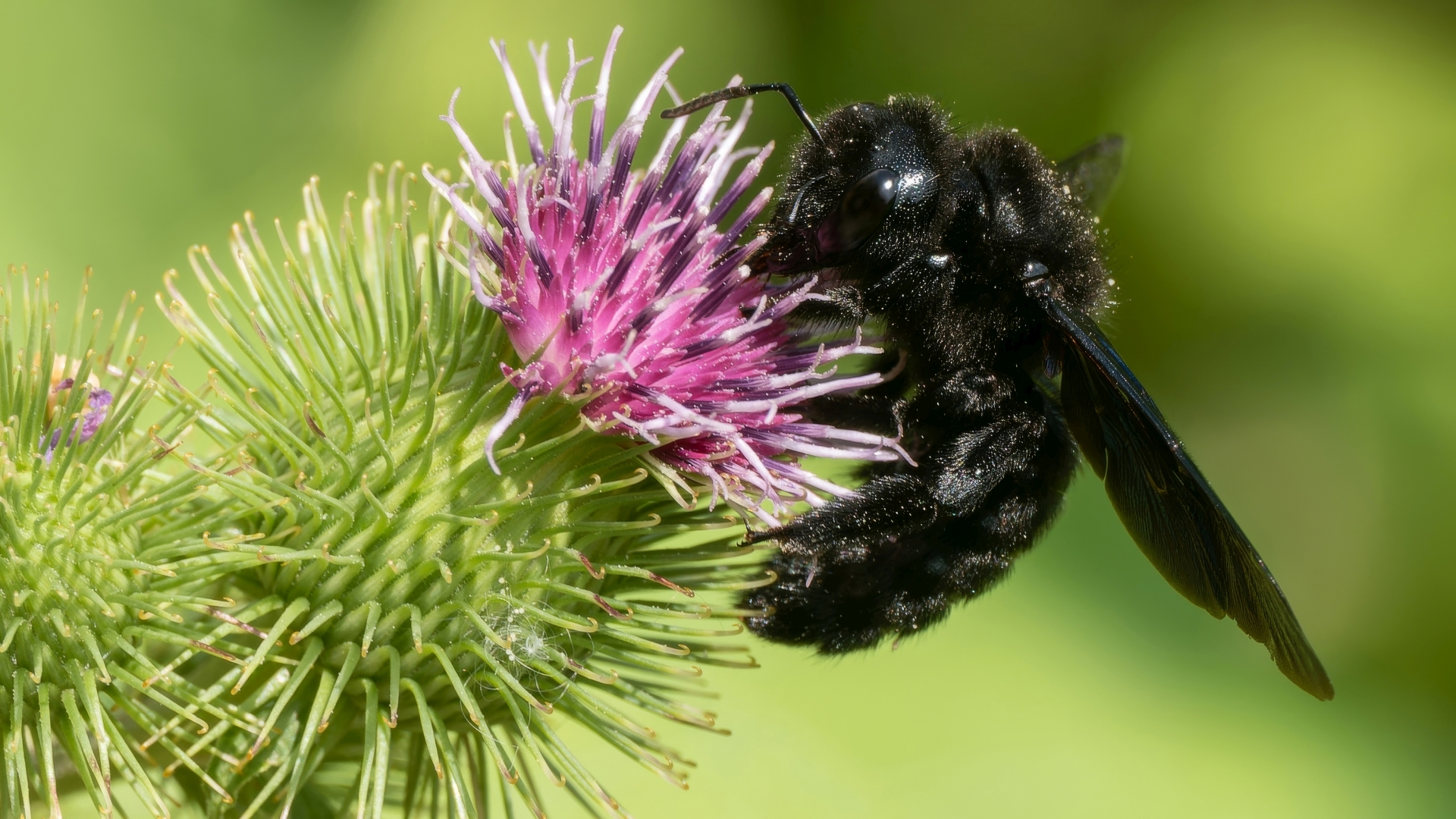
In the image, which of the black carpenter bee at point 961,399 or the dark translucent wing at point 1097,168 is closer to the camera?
the black carpenter bee at point 961,399

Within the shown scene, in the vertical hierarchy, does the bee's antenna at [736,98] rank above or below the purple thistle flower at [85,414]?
above

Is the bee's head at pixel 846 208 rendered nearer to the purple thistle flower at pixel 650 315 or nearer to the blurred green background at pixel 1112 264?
the purple thistle flower at pixel 650 315

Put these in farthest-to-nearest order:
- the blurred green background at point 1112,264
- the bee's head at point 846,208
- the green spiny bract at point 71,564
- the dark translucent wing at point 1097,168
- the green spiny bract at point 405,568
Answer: the blurred green background at point 1112,264 → the dark translucent wing at point 1097,168 → the bee's head at point 846,208 → the green spiny bract at point 405,568 → the green spiny bract at point 71,564

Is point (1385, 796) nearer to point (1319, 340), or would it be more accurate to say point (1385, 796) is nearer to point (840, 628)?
point (1319, 340)

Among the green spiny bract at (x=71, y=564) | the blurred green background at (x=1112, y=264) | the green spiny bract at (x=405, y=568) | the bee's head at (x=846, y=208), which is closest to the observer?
the green spiny bract at (x=71, y=564)

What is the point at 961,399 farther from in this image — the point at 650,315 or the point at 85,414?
the point at 85,414

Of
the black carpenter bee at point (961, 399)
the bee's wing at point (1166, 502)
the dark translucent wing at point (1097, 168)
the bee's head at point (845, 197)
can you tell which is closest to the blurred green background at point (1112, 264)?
the dark translucent wing at point (1097, 168)

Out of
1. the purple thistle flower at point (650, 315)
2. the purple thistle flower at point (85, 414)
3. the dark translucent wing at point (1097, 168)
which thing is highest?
the dark translucent wing at point (1097, 168)

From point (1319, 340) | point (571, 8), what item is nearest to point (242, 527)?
point (571, 8)
